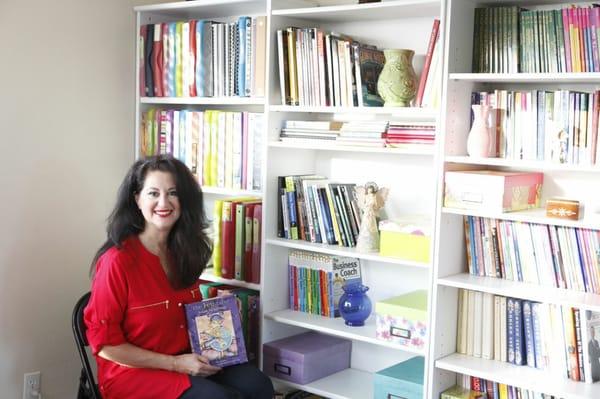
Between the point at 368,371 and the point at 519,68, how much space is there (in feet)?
4.53

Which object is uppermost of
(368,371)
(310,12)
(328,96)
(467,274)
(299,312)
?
(310,12)

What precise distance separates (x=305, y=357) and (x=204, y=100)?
1150 mm

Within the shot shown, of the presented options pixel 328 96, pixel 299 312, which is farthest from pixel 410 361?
pixel 328 96

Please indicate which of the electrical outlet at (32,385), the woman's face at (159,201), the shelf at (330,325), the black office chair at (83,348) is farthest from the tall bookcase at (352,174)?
the electrical outlet at (32,385)

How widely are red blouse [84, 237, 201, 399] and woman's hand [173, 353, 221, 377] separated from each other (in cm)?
3

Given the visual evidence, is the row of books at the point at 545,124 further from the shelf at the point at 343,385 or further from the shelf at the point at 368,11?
the shelf at the point at 343,385

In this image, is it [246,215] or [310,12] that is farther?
[246,215]

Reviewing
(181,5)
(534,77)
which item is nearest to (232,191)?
(181,5)

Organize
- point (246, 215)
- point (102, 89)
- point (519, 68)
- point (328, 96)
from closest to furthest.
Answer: point (519, 68), point (328, 96), point (246, 215), point (102, 89)

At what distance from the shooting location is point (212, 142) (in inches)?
136

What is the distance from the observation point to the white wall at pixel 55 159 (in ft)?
10.8

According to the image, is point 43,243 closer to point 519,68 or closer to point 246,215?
point 246,215

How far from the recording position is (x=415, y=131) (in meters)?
2.91

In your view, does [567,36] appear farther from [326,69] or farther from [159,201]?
[159,201]
